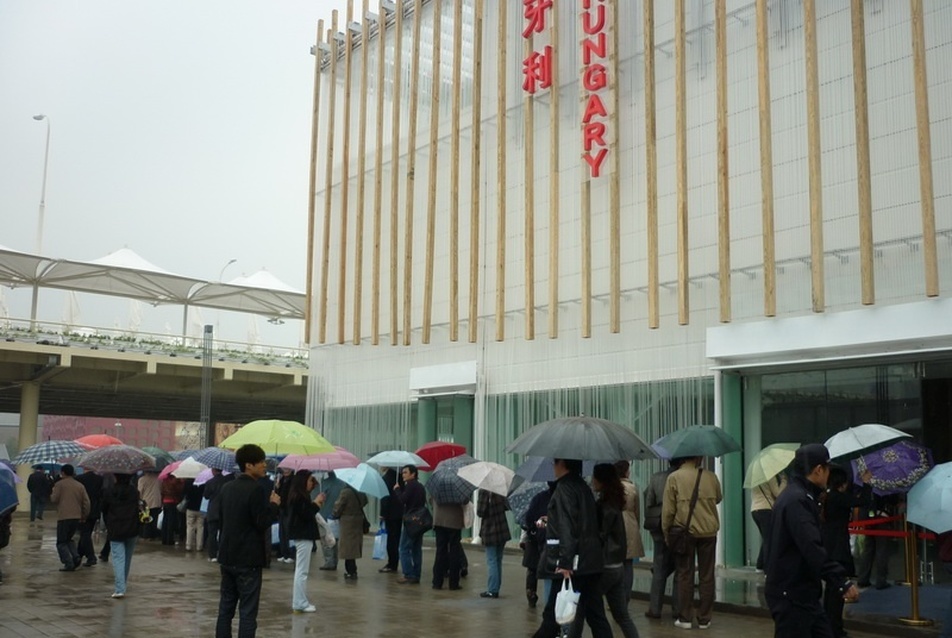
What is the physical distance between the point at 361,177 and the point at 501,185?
5.12 m

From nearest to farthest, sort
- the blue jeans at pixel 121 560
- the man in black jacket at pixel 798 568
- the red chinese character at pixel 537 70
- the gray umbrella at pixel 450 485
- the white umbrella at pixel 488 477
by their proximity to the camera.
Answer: the man in black jacket at pixel 798 568 → the blue jeans at pixel 121 560 → the white umbrella at pixel 488 477 → the gray umbrella at pixel 450 485 → the red chinese character at pixel 537 70

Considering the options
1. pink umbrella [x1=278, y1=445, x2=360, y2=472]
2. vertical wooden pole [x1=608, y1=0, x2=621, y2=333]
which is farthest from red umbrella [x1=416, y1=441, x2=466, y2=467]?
vertical wooden pole [x1=608, y1=0, x2=621, y2=333]

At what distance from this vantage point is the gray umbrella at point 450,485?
1405 cm

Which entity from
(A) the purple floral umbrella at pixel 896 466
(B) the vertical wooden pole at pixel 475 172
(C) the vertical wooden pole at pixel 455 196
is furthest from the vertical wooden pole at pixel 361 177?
(A) the purple floral umbrella at pixel 896 466

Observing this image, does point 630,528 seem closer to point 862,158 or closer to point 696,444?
point 696,444

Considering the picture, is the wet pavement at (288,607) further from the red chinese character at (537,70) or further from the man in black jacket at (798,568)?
the red chinese character at (537,70)

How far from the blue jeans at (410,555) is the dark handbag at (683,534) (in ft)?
16.0

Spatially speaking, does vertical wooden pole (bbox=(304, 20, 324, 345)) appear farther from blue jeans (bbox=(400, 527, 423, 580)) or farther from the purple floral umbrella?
the purple floral umbrella

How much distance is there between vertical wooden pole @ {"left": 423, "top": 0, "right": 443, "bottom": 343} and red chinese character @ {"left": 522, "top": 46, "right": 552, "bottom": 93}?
269cm

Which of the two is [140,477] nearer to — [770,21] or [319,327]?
[319,327]

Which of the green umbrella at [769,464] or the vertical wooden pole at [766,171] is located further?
the vertical wooden pole at [766,171]

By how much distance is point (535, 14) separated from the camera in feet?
66.8

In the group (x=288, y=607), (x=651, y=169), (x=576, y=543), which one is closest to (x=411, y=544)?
(x=288, y=607)

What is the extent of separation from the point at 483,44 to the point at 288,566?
38.0 feet
